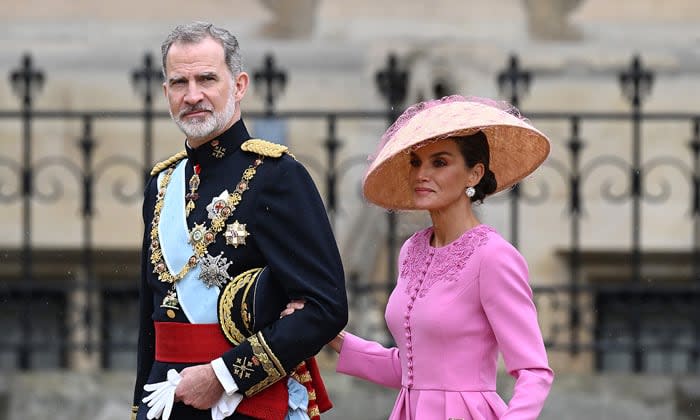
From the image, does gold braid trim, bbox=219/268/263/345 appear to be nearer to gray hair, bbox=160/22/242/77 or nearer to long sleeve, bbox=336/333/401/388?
long sleeve, bbox=336/333/401/388

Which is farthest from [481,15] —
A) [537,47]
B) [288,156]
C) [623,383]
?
[288,156]

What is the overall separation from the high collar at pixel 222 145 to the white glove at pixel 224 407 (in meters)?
0.63

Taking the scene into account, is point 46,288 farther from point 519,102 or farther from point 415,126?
point 415,126

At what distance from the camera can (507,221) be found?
9938mm

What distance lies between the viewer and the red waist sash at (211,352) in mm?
4809

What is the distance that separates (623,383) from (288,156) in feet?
13.6

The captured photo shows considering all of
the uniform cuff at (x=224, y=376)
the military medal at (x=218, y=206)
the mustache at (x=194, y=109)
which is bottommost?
the uniform cuff at (x=224, y=376)

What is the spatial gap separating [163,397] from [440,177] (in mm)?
896

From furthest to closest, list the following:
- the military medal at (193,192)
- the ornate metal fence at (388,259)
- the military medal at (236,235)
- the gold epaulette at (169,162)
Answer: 1. the ornate metal fence at (388,259)
2. the gold epaulette at (169,162)
3. the military medal at (193,192)
4. the military medal at (236,235)

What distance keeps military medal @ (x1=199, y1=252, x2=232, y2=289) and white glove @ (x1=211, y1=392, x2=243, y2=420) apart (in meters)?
0.29

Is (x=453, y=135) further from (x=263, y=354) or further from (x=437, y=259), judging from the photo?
(x=263, y=354)

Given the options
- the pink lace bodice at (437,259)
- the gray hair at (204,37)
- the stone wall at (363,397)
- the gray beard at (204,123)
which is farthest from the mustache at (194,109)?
the stone wall at (363,397)

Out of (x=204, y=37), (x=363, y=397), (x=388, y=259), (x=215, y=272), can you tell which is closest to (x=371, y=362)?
(x=215, y=272)

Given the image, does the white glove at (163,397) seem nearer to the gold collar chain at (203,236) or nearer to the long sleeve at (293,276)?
the long sleeve at (293,276)
